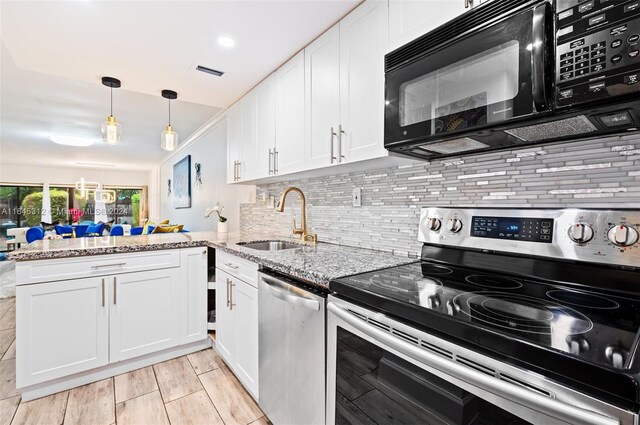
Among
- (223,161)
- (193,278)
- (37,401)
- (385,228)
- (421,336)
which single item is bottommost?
(37,401)

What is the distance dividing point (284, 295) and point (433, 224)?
72 centimetres

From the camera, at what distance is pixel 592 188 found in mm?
985

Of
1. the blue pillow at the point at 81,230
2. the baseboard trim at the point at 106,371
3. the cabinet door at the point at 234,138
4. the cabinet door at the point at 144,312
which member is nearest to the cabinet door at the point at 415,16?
the cabinet door at the point at 234,138

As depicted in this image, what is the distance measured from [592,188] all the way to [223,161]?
12.0 ft

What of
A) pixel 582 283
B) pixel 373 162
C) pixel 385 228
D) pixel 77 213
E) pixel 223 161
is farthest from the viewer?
pixel 77 213

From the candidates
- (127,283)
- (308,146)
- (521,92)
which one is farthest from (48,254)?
(521,92)

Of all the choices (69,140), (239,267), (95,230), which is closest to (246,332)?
(239,267)

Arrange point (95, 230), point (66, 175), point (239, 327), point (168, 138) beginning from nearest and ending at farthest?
point (239, 327)
point (168, 138)
point (95, 230)
point (66, 175)

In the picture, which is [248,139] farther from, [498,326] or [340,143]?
[498,326]

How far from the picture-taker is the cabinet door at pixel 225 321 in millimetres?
1940

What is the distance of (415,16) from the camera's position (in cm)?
121

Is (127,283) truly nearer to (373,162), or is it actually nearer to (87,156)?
(373,162)

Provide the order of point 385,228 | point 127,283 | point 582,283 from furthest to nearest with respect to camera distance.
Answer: point 127,283, point 385,228, point 582,283

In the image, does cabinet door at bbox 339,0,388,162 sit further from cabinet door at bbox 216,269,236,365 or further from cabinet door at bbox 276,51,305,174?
cabinet door at bbox 216,269,236,365
